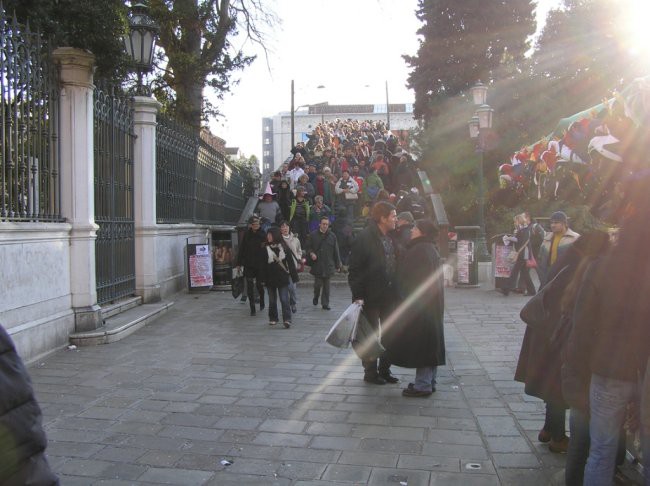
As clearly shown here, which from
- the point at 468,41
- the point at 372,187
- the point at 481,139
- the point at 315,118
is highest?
the point at 315,118

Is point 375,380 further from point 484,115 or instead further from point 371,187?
point 371,187

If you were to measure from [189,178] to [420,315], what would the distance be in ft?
32.0

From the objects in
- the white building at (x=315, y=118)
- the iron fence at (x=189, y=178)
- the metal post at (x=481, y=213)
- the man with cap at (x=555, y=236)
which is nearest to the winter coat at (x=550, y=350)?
the man with cap at (x=555, y=236)

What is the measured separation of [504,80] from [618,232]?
22539 mm

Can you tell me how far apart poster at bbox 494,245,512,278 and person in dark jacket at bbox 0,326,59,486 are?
40.9 ft

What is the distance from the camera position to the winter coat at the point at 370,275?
629cm

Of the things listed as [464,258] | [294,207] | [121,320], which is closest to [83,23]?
[121,320]

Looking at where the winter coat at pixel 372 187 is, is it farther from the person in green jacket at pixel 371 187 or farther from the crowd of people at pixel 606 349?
the crowd of people at pixel 606 349

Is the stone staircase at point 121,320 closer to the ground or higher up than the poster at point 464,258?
closer to the ground

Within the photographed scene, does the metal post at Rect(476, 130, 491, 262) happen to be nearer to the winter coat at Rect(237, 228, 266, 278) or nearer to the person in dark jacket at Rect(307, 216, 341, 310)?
the person in dark jacket at Rect(307, 216, 341, 310)

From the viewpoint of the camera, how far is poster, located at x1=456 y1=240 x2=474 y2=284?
1425cm

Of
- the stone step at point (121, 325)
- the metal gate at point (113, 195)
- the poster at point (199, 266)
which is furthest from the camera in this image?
the poster at point (199, 266)

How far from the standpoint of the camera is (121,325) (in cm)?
878

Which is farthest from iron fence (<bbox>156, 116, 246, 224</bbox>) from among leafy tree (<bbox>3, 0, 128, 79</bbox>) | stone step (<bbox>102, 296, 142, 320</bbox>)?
stone step (<bbox>102, 296, 142, 320</bbox>)
